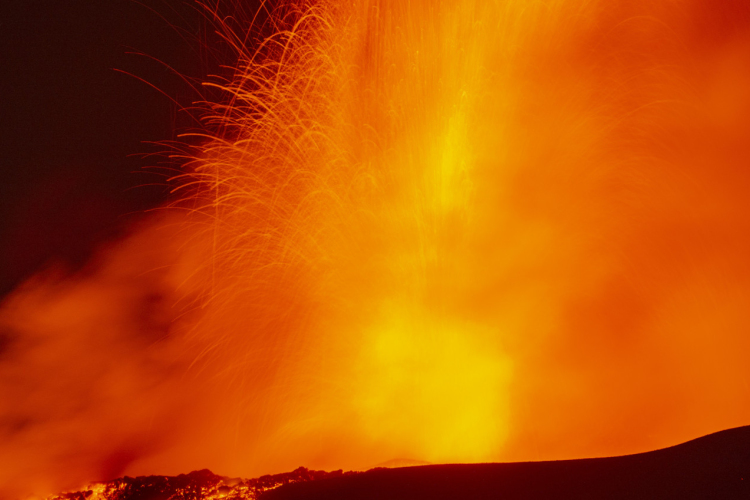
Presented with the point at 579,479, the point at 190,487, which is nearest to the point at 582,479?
the point at 579,479

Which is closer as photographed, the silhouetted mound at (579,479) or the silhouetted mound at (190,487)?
the silhouetted mound at (579,479)

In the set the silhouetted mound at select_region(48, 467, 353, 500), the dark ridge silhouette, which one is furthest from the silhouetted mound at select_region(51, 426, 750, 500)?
the silhouetted mound at select_region(48, 467, 353, 500)

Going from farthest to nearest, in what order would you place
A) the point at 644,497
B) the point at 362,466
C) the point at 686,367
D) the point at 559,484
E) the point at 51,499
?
1. the point at 686,367
2. the point at 362,466
3. the point at 51,499
4. the point at 559,484
5. the point at 644,497

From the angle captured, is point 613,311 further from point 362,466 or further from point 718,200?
point 362,466

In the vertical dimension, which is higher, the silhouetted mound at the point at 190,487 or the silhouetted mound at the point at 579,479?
→ the silhouetted mound at the point at 190,487

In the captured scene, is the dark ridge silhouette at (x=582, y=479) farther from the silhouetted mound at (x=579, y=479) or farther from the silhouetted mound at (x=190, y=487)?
the silhouetted mound at (x=190, y=487)

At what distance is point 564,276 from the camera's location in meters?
10.7

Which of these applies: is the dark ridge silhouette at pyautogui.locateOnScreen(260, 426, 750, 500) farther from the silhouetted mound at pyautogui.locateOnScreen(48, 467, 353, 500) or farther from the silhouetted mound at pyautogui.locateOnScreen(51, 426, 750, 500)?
the silhouetted mound at pyautogui.locateOnScreen(48, 467, 353, 500)

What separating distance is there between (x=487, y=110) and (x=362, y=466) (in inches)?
256

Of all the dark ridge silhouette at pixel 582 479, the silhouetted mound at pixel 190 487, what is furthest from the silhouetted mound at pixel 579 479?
the silhouetted mound at pixel 190 487

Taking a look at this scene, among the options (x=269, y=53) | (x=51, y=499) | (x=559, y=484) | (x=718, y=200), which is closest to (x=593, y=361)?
(x=718, y=200)

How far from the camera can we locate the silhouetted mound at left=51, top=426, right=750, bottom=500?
415 centimetres

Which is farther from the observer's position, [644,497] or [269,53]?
[269,53]

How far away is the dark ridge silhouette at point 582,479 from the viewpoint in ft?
13.6
